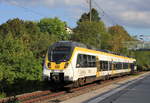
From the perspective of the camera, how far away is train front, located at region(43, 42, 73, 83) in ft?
58.6

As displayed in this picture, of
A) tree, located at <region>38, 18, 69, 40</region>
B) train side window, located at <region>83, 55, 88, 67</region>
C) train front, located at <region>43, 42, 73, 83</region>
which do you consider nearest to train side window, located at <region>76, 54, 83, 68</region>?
train side window, located at <region>83, 55, 88, 67</region>

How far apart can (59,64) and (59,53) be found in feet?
2.95

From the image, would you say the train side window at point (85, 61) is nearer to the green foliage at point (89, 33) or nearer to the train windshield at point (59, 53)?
the train windshield at point (59, 53)

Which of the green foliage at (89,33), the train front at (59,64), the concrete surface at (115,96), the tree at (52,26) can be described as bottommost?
the concrete surface at (115,96)

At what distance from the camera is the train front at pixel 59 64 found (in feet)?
58.6

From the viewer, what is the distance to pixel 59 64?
59.4 feet

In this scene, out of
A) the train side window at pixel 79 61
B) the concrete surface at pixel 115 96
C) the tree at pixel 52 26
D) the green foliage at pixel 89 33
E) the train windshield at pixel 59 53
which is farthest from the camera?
the tree at pixel 52 26

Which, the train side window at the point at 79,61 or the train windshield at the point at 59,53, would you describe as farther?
the train side window at the point at 79,61

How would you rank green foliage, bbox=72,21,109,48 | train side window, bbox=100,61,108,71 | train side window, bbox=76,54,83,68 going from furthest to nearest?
green foliage, bbox=72,21,109,48
train side window, bbox=100,61,108,71
train side window, bbox=76,54,83,68

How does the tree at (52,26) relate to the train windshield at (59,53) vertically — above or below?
above

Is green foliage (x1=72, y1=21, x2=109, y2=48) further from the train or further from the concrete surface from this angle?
the concrete surface

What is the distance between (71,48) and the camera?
733 inches

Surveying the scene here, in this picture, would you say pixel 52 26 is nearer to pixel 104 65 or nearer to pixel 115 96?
pixel 104 65

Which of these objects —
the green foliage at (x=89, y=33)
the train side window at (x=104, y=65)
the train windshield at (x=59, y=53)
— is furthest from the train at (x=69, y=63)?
the green foliage at (x=89, y=33)
